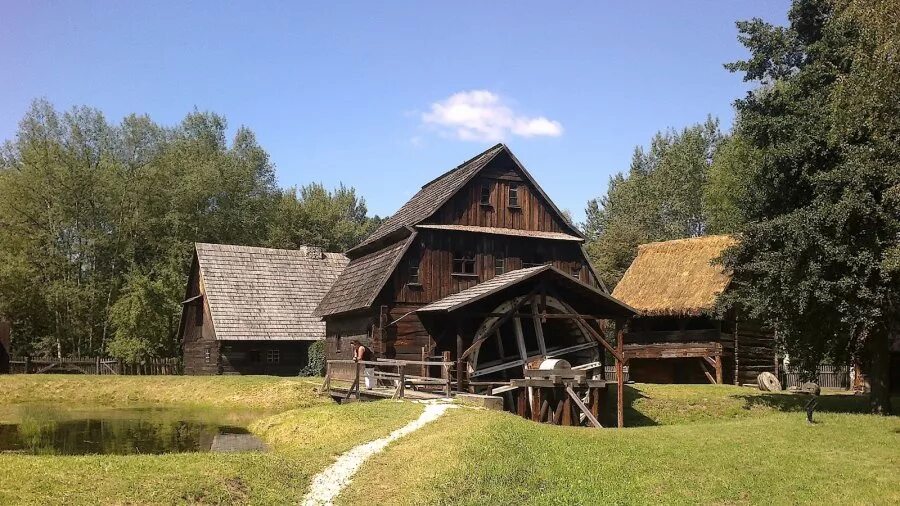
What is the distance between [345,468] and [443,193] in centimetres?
1967

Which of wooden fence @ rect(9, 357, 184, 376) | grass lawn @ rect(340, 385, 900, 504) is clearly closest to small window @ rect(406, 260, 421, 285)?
grass lawn @ rect(340, 385, 900, 504)

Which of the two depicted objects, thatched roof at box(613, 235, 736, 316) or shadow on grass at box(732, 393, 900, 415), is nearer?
shadow on grass at box(732, 393, 900, 415)

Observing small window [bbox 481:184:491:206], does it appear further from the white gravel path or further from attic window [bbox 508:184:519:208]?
the white gravel path

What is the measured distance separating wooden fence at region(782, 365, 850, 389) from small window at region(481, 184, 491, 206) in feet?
54.7

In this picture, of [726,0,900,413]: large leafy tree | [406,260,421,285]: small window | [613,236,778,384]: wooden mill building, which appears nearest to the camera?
[726,0,900,413]: large leafy tree

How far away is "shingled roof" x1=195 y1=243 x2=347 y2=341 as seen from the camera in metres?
43.0

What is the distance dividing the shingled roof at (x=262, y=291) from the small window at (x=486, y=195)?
639 inches

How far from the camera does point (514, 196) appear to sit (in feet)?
110

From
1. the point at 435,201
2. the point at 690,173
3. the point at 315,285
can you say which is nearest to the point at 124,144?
the point at 315,285

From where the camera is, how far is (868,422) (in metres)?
20.7

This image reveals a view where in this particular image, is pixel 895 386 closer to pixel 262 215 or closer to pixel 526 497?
pixel 526 497

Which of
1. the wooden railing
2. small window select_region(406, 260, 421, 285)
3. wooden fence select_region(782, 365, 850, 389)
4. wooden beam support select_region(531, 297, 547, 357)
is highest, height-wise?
small window select_region(406, 260, 421, 285)

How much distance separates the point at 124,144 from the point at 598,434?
55.5m

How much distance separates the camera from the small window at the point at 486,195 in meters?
32.7
